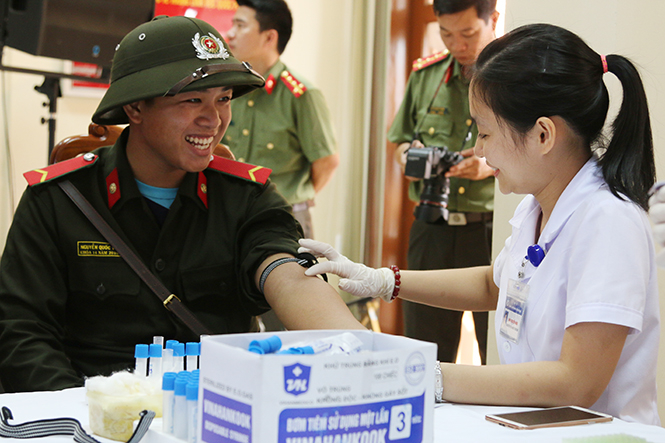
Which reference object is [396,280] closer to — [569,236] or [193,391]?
[569,236]

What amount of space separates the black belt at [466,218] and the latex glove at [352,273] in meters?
1.18

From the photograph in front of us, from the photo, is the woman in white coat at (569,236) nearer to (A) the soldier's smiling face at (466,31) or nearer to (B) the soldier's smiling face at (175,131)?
(B) the soldier's smiling face at (175,131)

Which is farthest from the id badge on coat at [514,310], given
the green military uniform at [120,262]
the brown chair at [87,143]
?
the brown chair at [87,143]

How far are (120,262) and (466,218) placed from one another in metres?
1.60

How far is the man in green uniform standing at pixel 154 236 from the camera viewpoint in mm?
1376

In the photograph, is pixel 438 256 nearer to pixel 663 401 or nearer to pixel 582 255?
pixel 663 401

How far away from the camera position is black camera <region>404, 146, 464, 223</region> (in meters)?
2.50

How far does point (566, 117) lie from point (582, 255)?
262 mm

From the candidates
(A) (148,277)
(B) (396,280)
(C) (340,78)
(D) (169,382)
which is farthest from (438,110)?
(D) (169,382)

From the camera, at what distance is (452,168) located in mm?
2529

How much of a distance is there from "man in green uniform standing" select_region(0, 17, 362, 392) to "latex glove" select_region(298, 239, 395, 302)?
0.05m

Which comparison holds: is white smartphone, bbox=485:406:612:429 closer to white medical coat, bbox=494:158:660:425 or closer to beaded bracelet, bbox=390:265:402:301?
white medical coat, bbox=494:158:660:425

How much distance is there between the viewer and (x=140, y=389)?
88cm

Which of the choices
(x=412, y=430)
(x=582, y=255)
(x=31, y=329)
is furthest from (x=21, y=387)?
(x=582, y=255)
